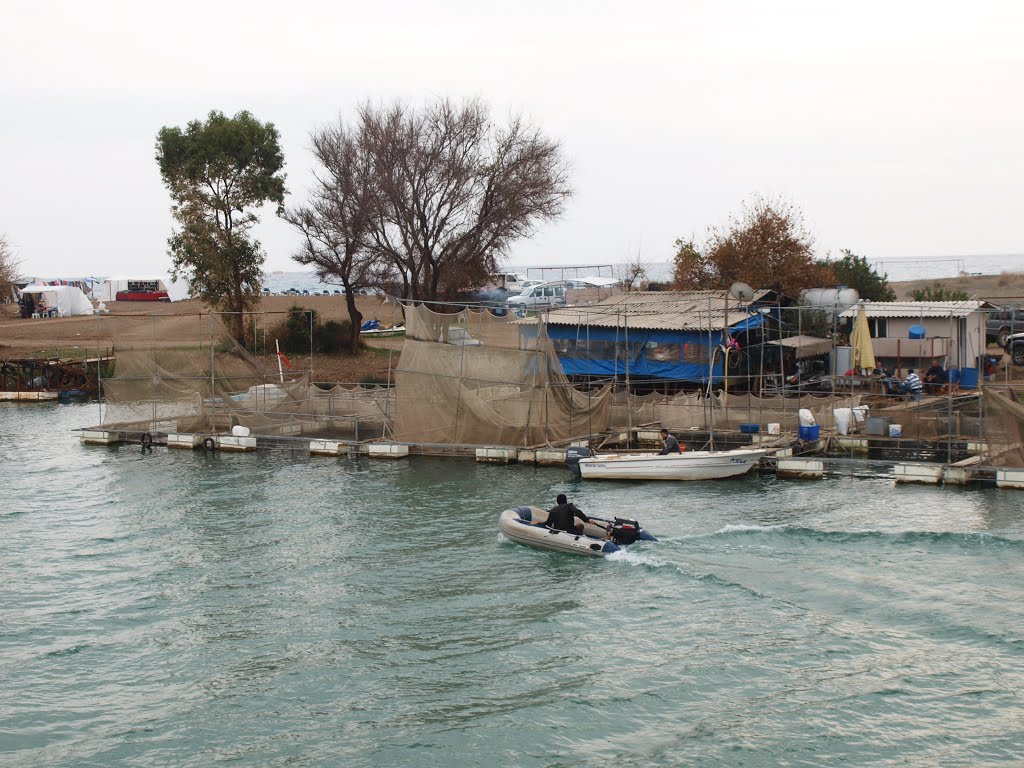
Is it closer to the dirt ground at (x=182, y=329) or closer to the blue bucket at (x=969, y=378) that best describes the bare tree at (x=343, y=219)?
the dirt ground at (x=182, y=329)

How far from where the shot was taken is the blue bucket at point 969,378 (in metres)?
38.9

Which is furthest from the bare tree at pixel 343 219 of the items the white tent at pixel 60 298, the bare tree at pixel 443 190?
the white tent at pixel 60 298

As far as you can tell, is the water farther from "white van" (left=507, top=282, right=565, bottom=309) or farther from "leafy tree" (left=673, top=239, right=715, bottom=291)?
"white van" (left=507, top=282, right=565, bottom=309)

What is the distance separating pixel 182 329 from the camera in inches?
2185

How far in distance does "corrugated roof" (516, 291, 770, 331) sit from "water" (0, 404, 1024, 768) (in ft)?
45.8

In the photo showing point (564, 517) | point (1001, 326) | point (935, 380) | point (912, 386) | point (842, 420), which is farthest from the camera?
point (1001, 326)

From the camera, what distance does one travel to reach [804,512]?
24484mm

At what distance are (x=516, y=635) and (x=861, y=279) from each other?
48.0 metres

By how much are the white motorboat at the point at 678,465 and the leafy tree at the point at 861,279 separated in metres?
32.3

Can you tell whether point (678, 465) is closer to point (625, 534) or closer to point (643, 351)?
point (625, 534)

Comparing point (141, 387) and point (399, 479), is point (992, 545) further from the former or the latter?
point (141, 387)

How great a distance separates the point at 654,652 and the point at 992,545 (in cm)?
881

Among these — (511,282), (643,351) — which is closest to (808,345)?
(643,351)

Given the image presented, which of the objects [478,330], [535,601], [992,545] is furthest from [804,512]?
[478,330]
